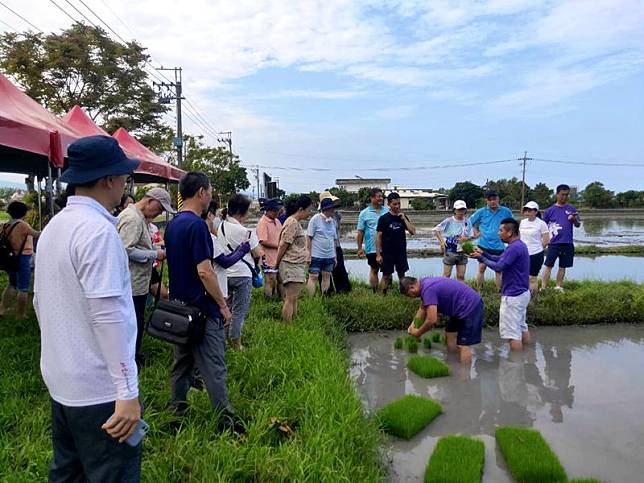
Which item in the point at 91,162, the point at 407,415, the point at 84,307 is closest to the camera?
the point at 84,307

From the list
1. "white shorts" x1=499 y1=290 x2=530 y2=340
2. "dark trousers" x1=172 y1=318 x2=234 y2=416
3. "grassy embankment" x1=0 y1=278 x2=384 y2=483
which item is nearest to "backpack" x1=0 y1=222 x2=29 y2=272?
"grassy embankment" x1=0 y1=278 x2=384 y2=483

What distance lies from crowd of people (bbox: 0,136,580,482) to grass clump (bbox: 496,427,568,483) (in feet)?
5.67

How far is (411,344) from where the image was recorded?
541 cm

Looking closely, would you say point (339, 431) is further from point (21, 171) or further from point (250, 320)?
point (21, 171)

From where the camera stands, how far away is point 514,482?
9.49 feet

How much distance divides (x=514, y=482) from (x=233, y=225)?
9.46 feet

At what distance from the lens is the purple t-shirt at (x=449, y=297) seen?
499 cm

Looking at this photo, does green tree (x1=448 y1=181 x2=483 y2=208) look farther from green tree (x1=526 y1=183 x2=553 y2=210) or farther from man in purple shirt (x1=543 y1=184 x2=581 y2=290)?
man in purple shirt (x1=543 y1=184 x2=581 y2=290)

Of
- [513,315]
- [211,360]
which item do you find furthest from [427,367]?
[211,360]

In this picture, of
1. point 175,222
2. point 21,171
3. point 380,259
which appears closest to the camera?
point 175,222

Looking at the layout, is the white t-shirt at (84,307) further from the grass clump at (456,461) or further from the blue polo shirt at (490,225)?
the blue polo shirt at (490,225)

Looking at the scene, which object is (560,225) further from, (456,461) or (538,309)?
(456,461)

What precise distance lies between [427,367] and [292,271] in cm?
175

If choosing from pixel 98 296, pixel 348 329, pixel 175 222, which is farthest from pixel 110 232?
pixel 348 329
